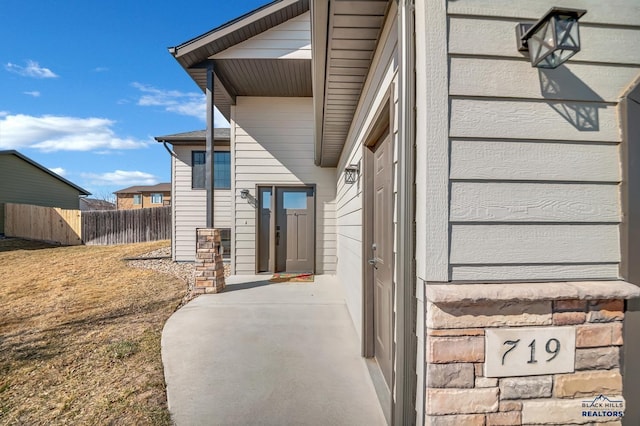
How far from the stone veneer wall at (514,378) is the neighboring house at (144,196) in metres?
27.4

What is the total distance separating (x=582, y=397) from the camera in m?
1.33

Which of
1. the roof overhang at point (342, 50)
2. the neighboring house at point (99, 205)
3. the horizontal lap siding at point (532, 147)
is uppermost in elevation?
the neighboring house at point (99, 205)

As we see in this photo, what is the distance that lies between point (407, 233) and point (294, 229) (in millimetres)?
5566

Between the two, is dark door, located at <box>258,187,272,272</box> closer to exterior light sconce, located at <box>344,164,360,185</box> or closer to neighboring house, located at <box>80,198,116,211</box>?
exterior light sconce, located at <box>344,164,360,185</box>

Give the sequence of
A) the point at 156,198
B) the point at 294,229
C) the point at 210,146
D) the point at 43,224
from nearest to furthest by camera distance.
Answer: the point at 210,146
the point at 294,229
the point at 43,224
the point at 156,198

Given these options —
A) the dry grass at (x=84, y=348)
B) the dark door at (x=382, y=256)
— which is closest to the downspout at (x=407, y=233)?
the dark door at (x=382, y=256)

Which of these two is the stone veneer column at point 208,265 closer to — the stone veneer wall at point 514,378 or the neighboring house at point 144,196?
the stone veneer wall at point 514,378

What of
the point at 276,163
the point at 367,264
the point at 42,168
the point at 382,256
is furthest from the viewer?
the point at 42,168

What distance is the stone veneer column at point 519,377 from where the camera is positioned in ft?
4.14

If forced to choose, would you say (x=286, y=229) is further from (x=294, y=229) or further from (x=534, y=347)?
(x=534, y=347)

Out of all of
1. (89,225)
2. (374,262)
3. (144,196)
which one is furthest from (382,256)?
(144,196)

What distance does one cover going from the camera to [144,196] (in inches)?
1049

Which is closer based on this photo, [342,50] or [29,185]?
[342,50]

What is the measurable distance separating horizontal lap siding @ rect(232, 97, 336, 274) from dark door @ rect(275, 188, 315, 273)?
0.63 ft
